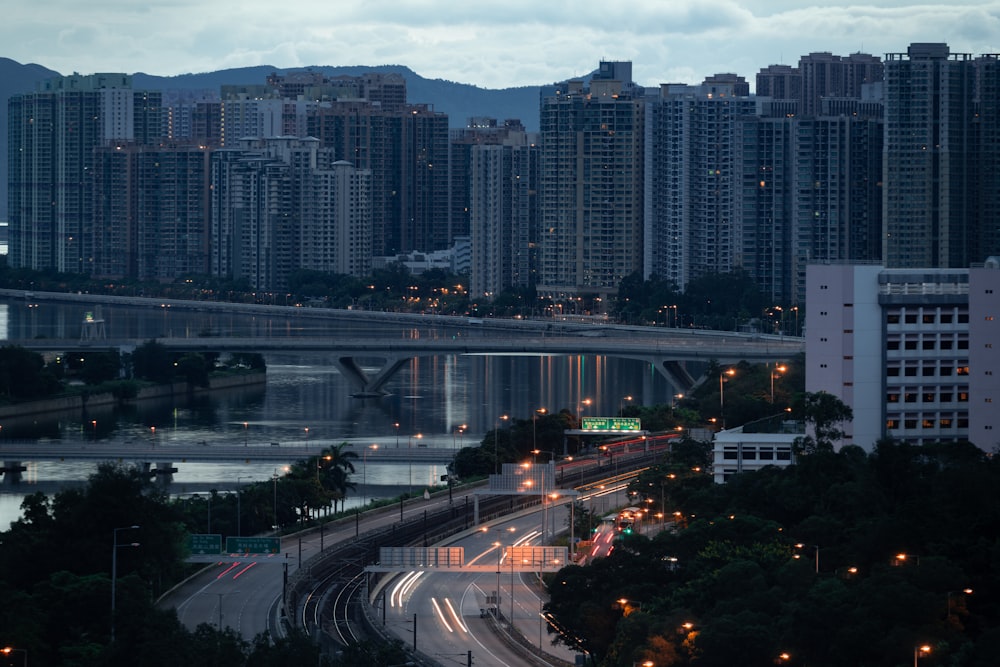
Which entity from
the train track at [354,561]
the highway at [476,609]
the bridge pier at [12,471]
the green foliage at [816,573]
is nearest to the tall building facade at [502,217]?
the bridge pier at [12,471]

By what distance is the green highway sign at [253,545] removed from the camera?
16.4 meters

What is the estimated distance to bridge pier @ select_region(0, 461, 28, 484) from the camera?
78.2ft

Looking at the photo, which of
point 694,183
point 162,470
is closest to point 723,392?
point 162,470

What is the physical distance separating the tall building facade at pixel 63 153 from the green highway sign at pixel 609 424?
4210cm

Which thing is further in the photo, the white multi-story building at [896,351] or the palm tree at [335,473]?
the palm tree at [335,473]

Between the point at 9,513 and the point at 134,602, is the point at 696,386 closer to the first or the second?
the point at 9,513

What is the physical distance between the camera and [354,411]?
3152cm

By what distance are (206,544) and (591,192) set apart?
Result: 112 ft

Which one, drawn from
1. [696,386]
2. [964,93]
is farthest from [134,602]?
[964,93]

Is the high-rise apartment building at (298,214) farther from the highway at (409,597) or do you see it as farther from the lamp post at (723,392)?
the highway at (409,597)

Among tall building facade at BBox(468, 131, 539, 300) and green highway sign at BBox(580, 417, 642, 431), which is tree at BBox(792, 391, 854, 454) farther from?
tall building facade at BBox(468, 131, 539, 300)

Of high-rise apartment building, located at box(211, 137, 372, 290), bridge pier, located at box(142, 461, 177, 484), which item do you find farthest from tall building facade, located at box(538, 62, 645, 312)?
bridge pier, located at box(142, 461, 177, 484)

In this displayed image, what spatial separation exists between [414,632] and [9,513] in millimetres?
7977

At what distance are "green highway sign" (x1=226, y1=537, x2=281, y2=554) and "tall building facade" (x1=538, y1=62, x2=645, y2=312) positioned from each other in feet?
107
